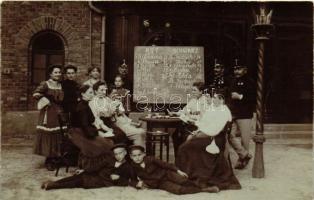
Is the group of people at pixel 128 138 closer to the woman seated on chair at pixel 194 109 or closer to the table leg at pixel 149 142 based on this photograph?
the woman seated on chair at pixel 194 109

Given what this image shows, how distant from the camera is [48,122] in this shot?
261 inches

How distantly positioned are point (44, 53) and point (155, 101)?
10.4ft

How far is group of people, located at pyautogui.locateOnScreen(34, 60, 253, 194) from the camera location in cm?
555

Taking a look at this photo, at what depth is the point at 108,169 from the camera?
5.67 meters

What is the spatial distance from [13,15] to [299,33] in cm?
729

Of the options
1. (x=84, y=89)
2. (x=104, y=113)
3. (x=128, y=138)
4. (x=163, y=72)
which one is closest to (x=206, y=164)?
(x=128, y=138)

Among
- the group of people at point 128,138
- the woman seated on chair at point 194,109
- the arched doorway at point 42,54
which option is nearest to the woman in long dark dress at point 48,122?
the group of people at point 128,138

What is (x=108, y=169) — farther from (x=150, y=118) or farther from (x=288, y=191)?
(x=288, y=191)

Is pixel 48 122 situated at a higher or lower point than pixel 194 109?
lower

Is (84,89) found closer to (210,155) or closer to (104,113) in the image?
(104,113)

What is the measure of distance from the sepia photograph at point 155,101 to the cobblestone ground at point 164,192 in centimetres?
2

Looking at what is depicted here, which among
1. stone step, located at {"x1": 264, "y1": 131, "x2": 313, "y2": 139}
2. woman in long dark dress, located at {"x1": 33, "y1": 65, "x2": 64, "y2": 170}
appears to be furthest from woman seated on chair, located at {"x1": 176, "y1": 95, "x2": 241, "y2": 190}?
stone step, located at {"x1": 264, "y1": 131, "x2": 313, "y2": 139}

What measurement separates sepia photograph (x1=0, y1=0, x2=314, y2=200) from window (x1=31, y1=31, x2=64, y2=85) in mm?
25

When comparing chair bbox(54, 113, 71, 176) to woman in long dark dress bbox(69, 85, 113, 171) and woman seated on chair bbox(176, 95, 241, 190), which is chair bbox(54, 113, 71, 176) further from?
woman seated on chair bbox(176, 95, 241, 190)
